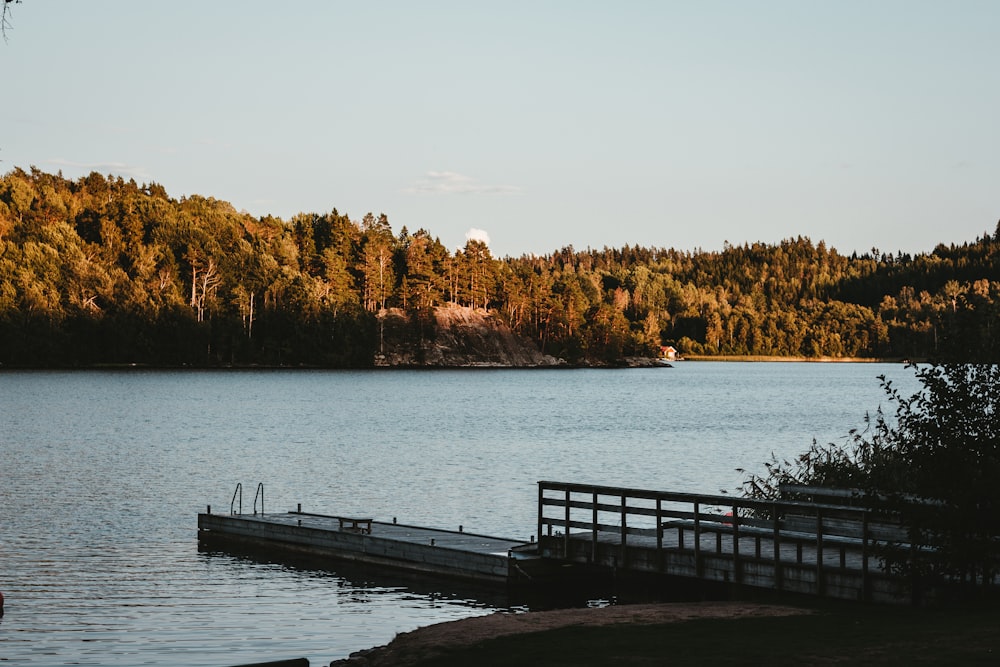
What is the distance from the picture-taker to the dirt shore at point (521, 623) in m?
15.8

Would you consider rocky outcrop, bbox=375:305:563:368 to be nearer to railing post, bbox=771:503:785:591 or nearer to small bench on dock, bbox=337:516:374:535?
small bench on dock, bbox=337:516:374:535

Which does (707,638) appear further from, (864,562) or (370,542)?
(370,542)

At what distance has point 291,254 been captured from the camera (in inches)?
7195

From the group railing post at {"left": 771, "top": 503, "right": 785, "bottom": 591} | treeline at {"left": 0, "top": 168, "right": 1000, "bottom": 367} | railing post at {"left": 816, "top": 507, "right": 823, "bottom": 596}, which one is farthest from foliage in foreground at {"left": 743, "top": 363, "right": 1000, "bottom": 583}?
treeline at {"left": 0, "top": 168, "right": 1000, "bottom": 367}

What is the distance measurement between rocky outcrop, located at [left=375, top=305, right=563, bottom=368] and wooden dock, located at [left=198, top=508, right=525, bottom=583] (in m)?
155

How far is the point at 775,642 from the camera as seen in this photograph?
1418 cm

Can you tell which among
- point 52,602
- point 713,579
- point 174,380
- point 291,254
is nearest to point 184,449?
point 52,602

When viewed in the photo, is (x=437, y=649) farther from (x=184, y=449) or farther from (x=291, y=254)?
(x=291, y=254)

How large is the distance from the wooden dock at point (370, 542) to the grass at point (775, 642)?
661 centimetres

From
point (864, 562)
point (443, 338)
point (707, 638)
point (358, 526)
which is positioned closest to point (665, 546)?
point (864, 562)

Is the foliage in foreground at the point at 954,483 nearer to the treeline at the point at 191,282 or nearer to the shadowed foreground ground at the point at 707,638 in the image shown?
the shadowed foreground ground at the point at 707,638

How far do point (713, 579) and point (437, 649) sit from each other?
18.6 ft

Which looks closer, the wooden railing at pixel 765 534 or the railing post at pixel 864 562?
the railing post at pixel 864 562

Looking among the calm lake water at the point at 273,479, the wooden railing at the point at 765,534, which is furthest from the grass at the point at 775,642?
the calm lake water at the point at 273,479
